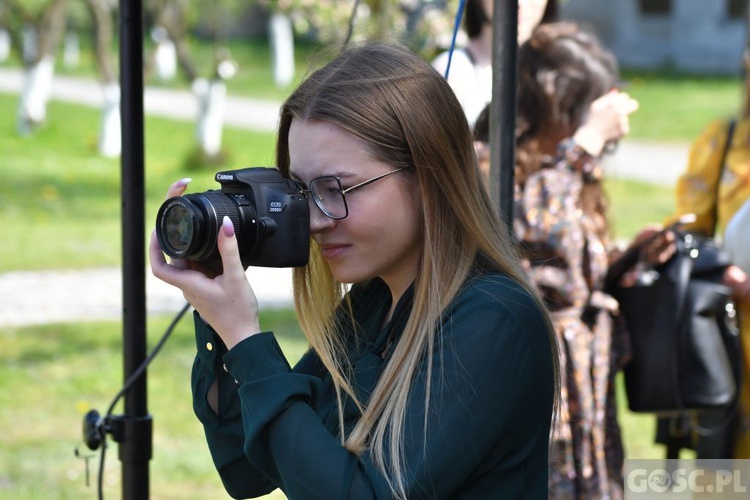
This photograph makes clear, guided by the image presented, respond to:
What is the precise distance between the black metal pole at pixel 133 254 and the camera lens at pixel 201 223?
0.68 meters

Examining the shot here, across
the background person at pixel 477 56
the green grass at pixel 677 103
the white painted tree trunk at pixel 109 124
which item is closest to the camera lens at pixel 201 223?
the background person at pixel 477 56

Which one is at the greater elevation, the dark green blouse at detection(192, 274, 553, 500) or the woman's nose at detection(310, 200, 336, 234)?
the woman's nose at detection(310, 200, 336, 234)

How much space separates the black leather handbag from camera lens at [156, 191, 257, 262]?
1769mm

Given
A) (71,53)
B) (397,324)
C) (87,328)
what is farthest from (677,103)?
(71,53)

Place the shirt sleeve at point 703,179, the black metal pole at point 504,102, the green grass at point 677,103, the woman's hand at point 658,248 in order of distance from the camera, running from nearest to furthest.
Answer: the black metal pole at point 504,102
the woman's hand at point 658,248
the shirt sleeve at point 703,179
the green grass at point 677,103

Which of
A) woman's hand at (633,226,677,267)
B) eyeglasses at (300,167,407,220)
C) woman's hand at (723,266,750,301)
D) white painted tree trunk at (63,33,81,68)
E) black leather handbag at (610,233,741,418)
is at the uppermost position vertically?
eyeglasses at (300,167,407,220)

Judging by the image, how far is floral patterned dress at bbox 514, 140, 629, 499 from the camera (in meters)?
3.05

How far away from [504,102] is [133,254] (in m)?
0.83

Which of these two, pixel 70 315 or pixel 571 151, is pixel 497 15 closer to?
pixel 571 151

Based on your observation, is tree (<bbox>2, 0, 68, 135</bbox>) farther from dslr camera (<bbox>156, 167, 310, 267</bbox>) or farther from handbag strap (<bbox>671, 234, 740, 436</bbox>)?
dslr camera (<bbox>156, 167, 310, 267</bbox>)

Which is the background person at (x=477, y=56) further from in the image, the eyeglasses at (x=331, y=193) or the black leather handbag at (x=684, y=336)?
the eyeglasses at (x=331, y=193)

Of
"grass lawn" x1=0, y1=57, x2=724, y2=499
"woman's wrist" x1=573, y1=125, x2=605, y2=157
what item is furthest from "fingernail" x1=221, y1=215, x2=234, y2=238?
"woman's wrist" x1=573, y1=125, x2=605, y2=157

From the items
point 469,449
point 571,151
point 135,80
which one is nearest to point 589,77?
point 571,151

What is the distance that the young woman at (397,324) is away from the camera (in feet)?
5.01
